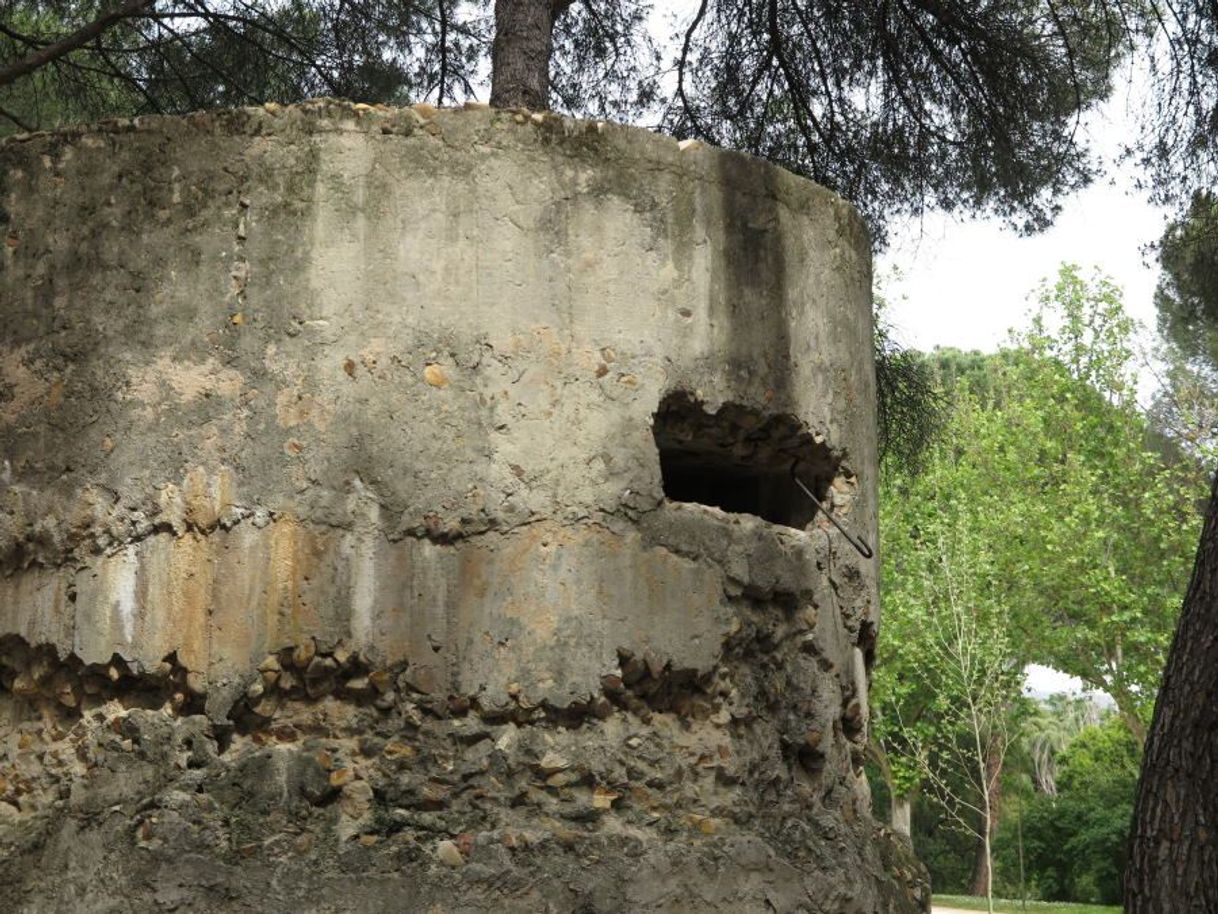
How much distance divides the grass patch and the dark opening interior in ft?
51.9

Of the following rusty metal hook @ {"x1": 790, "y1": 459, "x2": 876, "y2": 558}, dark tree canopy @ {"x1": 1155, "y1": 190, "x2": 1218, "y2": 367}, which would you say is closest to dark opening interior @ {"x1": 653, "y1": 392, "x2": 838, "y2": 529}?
rusty metal hook @ {"x1": 790, "y1": 459, "x2": 876, "y2": 558}

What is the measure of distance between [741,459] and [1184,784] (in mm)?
1710

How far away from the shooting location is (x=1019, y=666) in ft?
64.1

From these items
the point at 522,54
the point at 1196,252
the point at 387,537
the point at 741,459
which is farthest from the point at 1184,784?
the point at 522,54

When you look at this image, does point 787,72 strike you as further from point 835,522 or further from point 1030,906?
point 1030,906

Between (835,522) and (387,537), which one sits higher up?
(835,522)

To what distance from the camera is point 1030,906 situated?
20953 mm

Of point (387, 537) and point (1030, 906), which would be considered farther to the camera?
point (1030, 906)

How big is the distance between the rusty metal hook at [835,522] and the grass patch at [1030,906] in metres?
15.9

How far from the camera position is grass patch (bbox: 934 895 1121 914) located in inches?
761

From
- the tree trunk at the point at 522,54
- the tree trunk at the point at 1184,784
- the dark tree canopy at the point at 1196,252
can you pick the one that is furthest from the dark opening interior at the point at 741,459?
the dark tree canopy at the point at 1196,252

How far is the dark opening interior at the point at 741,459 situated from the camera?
4152mm

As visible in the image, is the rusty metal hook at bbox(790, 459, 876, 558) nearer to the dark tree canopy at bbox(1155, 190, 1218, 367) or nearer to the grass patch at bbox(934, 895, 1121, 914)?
the dark tree canopy at bbox(1155, 190, 1218, 367)

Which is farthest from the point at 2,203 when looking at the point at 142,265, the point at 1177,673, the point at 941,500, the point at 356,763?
the point at 941,500
